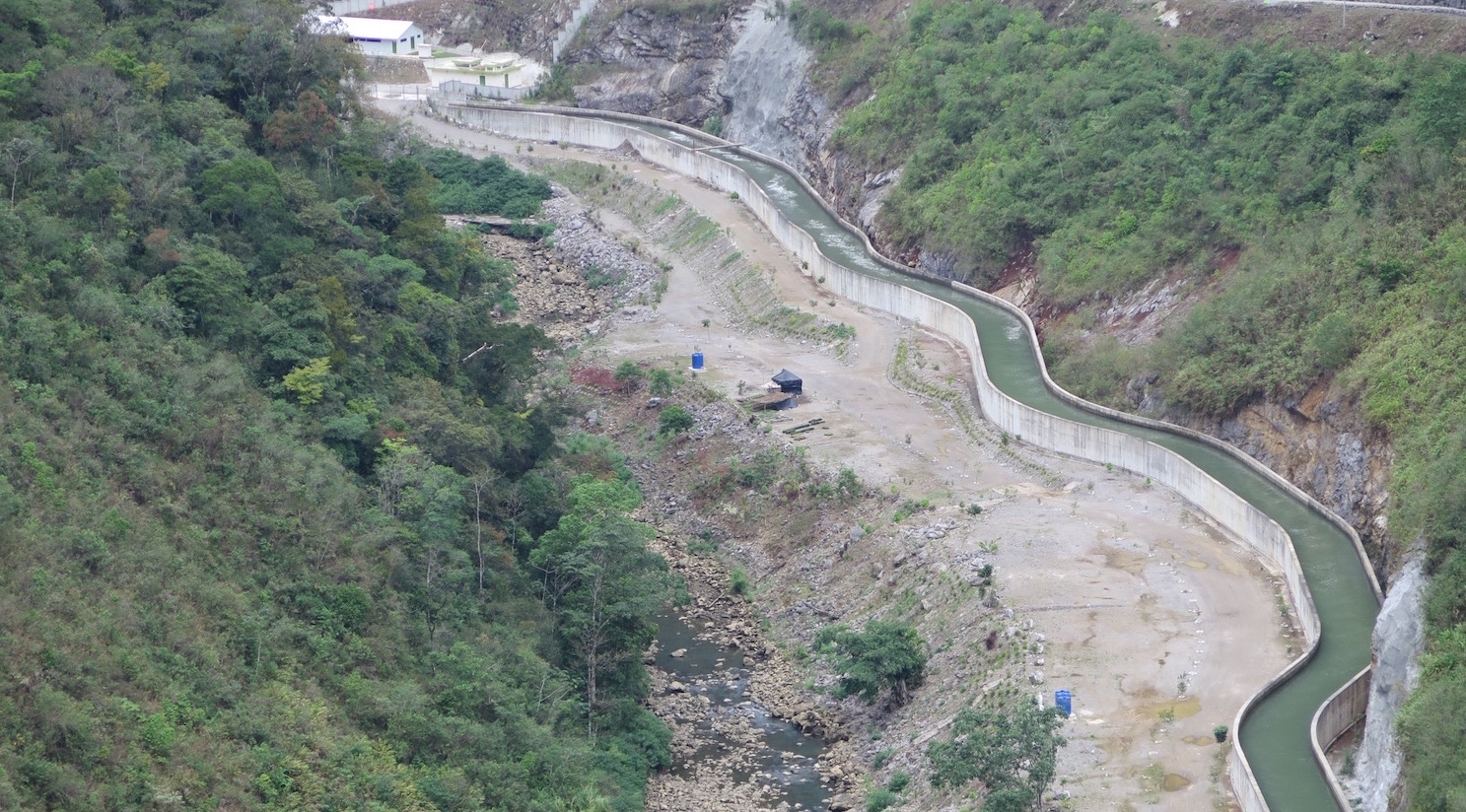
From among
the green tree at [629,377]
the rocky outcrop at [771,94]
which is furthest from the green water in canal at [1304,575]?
the rocky outcrop at [771,94]

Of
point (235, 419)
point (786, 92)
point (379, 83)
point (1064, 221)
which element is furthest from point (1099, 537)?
point (379, 83)

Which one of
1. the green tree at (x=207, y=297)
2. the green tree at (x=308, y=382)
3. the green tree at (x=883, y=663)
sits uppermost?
the green tree at (x=207, y=297)

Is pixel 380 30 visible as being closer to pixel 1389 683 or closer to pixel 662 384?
pixel 662 384

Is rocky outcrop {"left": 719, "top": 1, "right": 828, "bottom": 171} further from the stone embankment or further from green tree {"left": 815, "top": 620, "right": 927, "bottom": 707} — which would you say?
green tree {"left": 815, "top": 620, "right": 927, "bottom": 707}

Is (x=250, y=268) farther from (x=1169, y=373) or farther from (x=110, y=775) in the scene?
(x=1169, y=373)

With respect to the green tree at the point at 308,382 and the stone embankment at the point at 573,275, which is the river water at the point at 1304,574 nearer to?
the stone embankment at the point at 573,275

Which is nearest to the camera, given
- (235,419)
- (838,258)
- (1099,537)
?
(235,419)

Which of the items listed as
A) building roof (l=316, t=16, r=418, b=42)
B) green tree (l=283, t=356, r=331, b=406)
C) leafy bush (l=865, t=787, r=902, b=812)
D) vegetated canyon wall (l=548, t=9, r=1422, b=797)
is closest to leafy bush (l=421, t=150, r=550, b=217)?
vegetated canyon wall (l=548, t=9, r=1422, b=797)
